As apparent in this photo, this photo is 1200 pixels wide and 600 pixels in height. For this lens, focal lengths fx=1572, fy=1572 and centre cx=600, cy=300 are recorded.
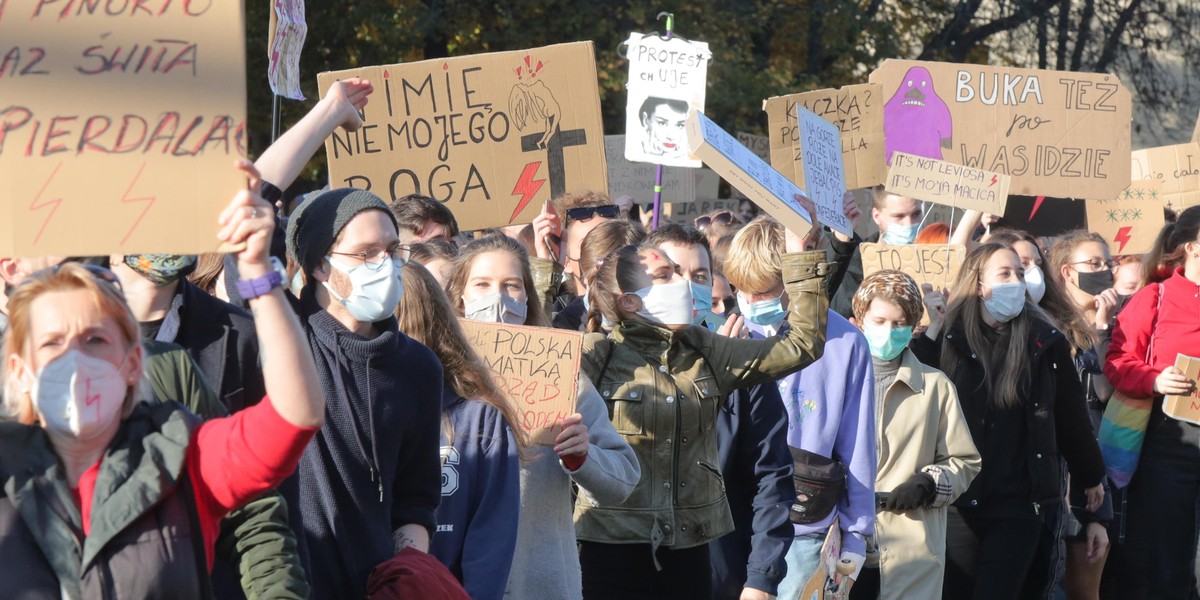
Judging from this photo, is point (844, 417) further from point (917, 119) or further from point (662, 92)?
A: point (917, 119)

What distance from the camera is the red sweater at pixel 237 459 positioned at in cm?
263

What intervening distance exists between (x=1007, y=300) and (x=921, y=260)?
0.80m

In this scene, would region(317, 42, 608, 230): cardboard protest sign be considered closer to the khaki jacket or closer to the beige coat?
the beige coat

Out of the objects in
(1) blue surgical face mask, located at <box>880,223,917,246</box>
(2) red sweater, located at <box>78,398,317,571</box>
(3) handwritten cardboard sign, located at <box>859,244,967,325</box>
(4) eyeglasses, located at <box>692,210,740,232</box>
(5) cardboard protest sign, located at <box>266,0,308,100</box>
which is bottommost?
(2) red sweater, located at <box>78,398,317,571</box>

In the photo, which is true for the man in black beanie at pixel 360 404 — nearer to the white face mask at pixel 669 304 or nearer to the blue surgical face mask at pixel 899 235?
the white face mask at pixel 669 304

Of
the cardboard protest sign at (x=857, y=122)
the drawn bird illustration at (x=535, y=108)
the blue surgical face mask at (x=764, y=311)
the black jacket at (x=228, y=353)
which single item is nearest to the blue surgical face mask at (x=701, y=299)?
the blue surgical face mask at (x=764, y=311)

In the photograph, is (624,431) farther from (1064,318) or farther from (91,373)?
(1064,318)

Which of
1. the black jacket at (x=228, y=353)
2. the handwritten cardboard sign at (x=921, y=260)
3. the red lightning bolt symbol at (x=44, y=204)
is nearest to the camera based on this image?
the red lightning bolt symbol at (x=44, y=204)

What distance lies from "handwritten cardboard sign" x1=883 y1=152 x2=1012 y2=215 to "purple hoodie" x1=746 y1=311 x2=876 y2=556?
2.59 meters

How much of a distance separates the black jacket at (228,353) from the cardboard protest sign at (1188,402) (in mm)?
5056

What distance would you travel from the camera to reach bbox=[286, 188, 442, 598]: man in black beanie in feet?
11.4

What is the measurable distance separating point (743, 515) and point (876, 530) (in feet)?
3.15

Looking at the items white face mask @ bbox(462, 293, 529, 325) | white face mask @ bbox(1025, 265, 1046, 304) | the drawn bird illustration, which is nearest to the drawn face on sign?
the drawn bird illustration

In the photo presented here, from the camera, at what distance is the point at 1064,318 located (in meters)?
7.32
